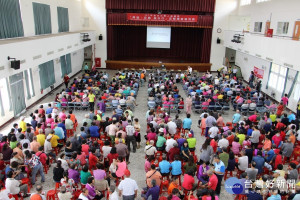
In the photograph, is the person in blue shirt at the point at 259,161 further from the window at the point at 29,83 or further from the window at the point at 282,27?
the window at the point at 282,27

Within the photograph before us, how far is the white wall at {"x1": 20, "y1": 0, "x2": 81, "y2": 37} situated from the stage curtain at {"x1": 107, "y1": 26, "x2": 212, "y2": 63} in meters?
5.93

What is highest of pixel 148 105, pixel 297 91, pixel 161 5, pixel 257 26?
pixel 161 5

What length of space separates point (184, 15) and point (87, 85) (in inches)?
531

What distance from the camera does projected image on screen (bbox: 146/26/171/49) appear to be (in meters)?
28.6

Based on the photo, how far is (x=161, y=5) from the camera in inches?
955

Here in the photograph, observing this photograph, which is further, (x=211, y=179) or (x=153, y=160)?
(x=153, y=160)

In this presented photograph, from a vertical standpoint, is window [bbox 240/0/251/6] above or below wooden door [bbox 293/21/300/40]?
above

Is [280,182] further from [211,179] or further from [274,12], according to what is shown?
[274,12]

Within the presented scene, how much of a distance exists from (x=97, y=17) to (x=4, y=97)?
15963 mm

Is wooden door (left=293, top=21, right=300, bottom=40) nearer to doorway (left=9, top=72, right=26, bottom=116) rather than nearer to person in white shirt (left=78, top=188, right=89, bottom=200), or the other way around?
person in white shirt (left=78, top=188, right=89, bottom=200)

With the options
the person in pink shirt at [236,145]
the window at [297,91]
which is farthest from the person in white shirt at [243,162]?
the window at [297,91]

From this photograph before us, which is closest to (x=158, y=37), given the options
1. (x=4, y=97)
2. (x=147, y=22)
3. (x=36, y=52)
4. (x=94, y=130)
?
(x=147, y=22)

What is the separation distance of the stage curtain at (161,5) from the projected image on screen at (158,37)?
168 inches

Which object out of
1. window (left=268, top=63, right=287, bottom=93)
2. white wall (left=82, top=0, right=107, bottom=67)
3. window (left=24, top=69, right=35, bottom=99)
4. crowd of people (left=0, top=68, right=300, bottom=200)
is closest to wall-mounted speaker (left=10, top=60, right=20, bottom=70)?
crowd of people (left=0, top=68, right=300, bottom=200)
